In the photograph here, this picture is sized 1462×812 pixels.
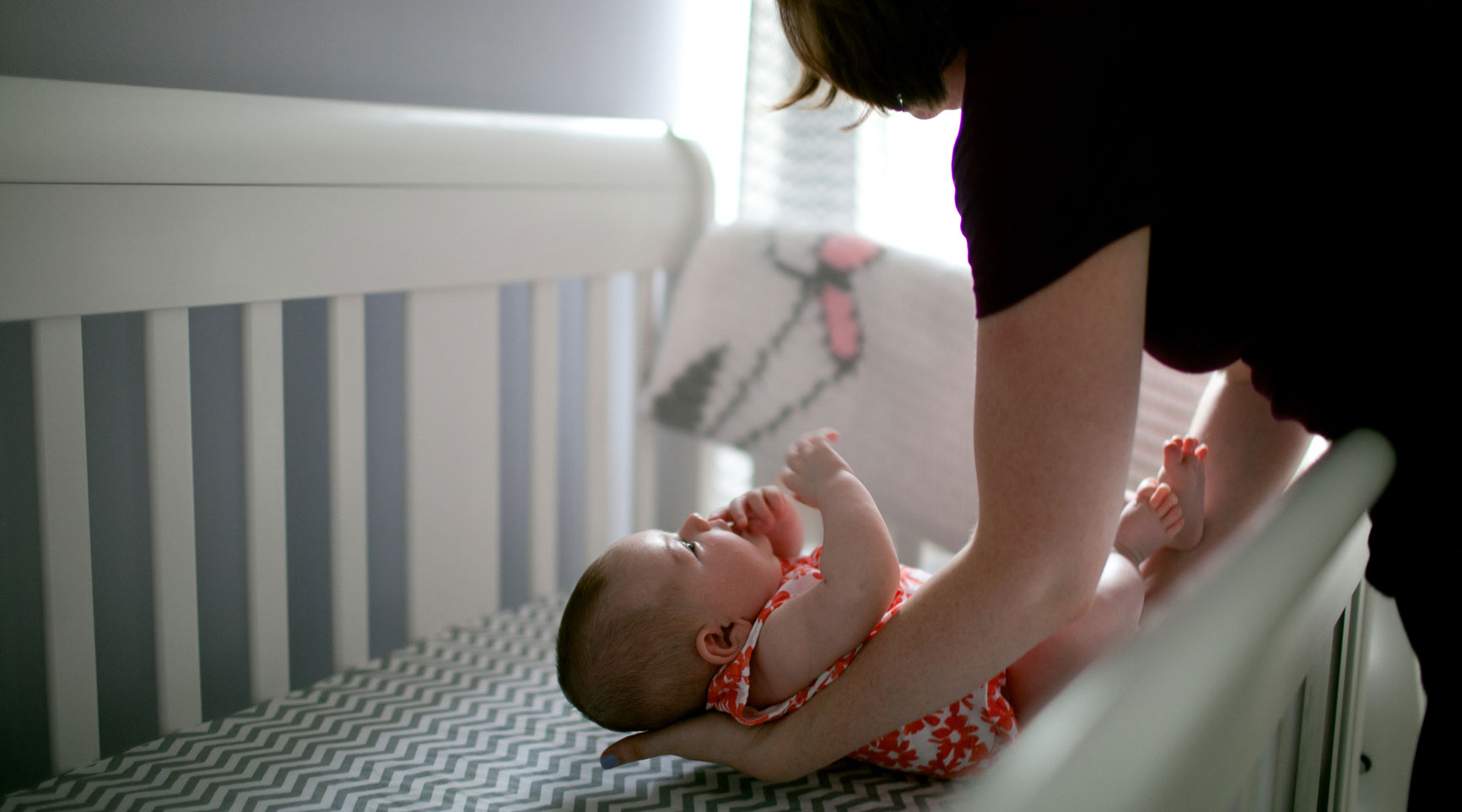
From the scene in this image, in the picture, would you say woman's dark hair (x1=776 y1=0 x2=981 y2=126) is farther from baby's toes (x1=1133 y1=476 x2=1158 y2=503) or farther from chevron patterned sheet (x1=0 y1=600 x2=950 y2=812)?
chevron patterned sheet (x1=0 y1=600 x2=950 y2=812)

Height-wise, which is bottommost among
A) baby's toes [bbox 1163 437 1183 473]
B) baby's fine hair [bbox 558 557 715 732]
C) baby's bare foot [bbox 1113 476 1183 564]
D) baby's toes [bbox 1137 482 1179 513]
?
baby's fine hair [bbox 558 557 715 732]

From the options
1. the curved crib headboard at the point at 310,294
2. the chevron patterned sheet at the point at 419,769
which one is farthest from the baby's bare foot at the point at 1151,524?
the curved crib headboard at the point at 310,294

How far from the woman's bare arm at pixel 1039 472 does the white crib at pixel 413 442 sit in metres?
0.08

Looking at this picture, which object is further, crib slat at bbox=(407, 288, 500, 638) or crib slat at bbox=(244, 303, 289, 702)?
crib slat at bbox=(407, 288, 500, 638)

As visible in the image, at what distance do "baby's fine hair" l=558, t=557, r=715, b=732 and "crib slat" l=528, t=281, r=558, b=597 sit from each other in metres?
0.47

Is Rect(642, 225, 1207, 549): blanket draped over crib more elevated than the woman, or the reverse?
the woman

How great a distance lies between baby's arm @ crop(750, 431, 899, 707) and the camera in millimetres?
729

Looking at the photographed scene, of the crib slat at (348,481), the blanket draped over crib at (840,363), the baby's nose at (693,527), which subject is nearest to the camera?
the baby's nose at (693,527)

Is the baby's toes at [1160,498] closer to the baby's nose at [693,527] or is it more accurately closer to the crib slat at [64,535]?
the baby's nose at [693,527]

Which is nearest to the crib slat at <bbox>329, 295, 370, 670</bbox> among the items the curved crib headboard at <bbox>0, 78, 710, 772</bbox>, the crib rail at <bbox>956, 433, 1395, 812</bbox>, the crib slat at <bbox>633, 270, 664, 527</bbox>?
the curved crib headboard at <bbox>0, 78, 710, 772</bbox>

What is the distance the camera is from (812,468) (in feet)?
2.66

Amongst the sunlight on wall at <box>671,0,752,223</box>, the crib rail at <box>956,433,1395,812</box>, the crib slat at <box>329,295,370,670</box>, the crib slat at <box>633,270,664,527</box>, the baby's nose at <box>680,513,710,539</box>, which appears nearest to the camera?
the crib rail at <box>956,433,1395,812</box>

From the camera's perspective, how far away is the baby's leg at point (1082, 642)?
0.73 meters

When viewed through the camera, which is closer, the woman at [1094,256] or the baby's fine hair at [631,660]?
the woman at [1094,256]
